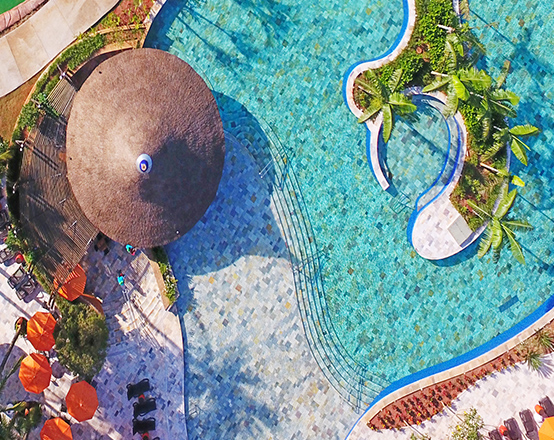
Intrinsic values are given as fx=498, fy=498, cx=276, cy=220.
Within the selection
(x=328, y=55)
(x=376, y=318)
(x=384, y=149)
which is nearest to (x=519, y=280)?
(x=376, y=318)

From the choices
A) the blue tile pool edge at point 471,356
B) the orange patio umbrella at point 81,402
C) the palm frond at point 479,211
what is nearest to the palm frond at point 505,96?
the palm frond at point 479,211

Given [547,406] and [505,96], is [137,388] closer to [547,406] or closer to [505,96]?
[547,406]

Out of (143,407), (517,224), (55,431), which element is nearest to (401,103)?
(517,224)

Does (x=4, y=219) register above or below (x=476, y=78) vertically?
below

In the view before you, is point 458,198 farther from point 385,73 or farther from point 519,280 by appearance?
point 385,73

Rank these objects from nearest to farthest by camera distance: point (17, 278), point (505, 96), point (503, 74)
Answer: point (505, 96) < point (17, 278) < point (503, 74)

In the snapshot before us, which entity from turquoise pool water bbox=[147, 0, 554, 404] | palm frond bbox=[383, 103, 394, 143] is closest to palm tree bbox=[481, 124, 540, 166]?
turquoise pool water bbox=[147, 0, 554, 404]
